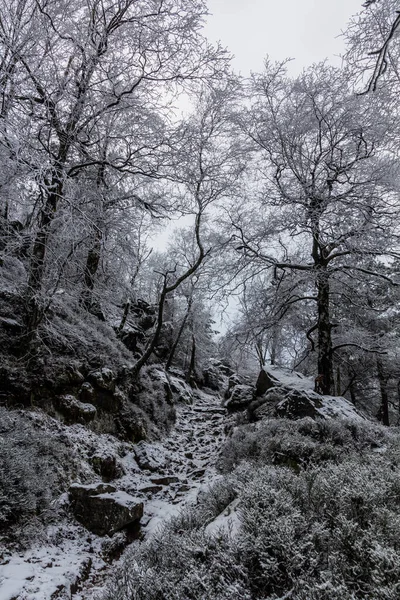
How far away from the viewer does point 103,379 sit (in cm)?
824

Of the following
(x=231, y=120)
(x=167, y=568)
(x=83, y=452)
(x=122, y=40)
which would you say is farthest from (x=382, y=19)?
(x=83, y=452)

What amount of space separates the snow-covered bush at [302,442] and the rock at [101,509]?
1.99m

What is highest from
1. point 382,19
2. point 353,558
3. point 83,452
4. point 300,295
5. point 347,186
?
point 347,186

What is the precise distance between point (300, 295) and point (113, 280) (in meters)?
6.53

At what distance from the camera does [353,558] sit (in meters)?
2.28

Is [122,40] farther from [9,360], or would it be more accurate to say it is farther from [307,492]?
[307,492]

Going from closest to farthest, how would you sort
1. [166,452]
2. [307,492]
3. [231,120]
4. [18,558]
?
[307,492] < [18,558] < [166,452] < [231,120]

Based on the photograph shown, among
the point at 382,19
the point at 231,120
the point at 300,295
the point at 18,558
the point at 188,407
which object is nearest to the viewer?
the point at 18,558

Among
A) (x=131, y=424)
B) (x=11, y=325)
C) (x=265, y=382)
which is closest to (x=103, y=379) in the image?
(x=131, y=424)

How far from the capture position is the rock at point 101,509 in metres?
4.73

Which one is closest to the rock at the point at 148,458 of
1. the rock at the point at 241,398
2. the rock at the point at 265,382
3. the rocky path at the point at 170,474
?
the rocky path at the point at 170,474

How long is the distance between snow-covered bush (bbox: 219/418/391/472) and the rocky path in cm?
93

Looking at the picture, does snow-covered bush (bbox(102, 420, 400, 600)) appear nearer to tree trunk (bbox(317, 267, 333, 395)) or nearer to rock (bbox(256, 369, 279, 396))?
tree trunk (bbox(317, 267, 333, 395))

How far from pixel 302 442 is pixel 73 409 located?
16.1ft
